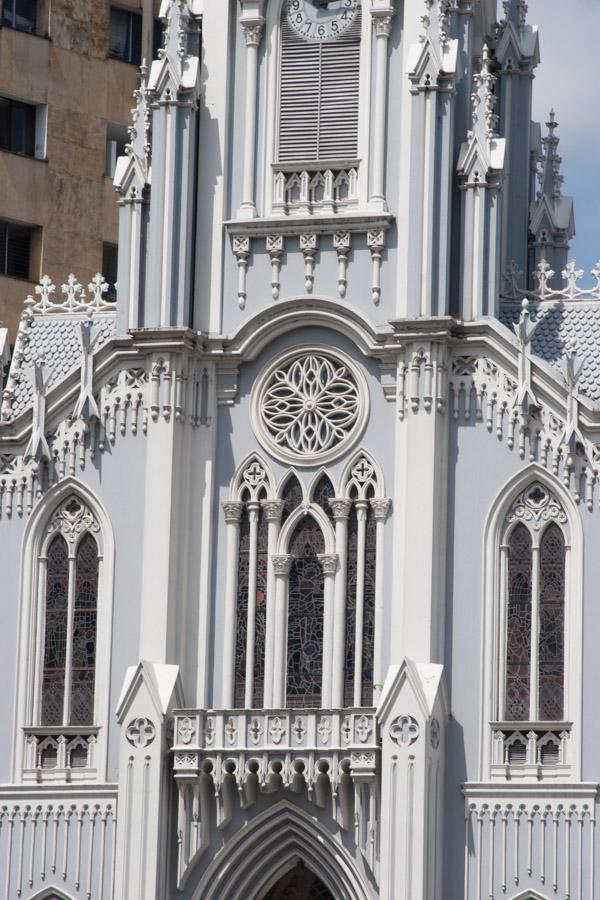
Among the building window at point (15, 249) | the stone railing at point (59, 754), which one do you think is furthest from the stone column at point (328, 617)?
the building window at point (15, 249)

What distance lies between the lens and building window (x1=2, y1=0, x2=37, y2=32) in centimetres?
5700

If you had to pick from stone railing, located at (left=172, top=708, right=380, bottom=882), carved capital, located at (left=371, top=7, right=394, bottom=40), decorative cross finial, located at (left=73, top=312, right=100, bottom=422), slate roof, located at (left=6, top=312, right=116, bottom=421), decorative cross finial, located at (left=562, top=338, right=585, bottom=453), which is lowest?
stone railing, located at (left=172, top=708, right=380, bottom=882)

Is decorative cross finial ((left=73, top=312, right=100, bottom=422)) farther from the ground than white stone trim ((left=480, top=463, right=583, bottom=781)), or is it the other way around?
decorative cross finial ((left=73, top=312, right=100, bottom=422))

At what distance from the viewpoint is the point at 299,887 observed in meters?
44.3

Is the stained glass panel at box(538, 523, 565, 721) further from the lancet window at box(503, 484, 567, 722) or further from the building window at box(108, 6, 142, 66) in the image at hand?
the building window at box(108, 6, 142, 66)

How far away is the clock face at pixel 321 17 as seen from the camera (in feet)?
152

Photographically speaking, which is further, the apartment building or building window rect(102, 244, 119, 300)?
building window rect(102, 244, 119, 300)

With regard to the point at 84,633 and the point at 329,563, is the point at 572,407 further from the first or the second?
the point at 84,633

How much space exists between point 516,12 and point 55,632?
12.9 m

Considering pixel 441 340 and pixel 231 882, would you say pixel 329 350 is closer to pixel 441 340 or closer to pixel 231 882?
pixel 441 340

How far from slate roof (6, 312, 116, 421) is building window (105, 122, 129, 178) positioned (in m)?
10.6

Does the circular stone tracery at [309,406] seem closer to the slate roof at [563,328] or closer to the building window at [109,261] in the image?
the slate roof at [563,328]

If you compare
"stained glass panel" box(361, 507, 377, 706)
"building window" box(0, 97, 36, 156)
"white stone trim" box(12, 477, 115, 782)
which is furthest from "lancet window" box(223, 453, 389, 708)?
"building window" box(0, 97, 36, 156)

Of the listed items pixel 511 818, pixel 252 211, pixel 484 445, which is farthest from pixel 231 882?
pixel 252 211
